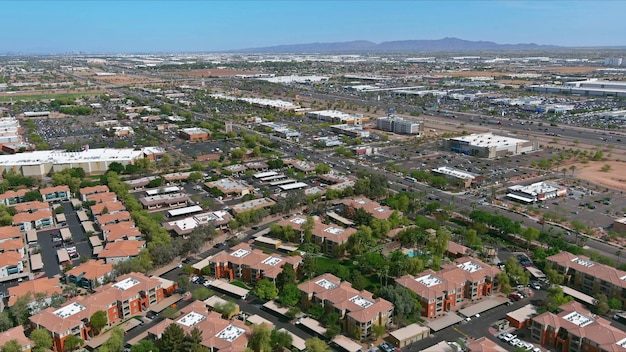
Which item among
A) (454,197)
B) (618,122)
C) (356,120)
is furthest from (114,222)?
(618,122)

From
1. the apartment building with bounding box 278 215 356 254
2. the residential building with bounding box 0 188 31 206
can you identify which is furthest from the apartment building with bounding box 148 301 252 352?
the residential building with bounding box 0 188 31 206

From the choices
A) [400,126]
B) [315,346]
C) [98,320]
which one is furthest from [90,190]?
[400,126]

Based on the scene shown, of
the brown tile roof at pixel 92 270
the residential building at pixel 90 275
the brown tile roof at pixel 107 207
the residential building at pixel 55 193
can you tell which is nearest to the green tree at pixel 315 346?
the residential building at pixel 90 275

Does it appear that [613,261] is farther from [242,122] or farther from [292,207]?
[242,122]

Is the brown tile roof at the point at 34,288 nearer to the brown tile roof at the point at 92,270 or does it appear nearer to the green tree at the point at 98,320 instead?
the brown tile roof at the point at 92,270

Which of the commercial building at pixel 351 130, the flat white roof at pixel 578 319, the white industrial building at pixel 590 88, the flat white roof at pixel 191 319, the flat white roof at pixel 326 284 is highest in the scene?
the white industrial building at pixel 590 88
